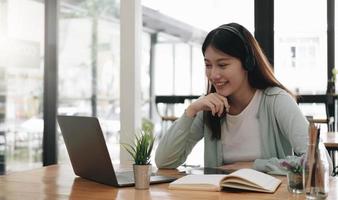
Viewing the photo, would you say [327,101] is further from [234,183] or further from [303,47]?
[234,183]

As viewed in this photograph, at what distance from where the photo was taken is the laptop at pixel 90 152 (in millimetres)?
1196

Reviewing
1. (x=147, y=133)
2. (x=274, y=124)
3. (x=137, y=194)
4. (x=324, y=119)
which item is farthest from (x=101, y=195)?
(x=324, y=119)

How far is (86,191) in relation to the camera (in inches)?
46.8

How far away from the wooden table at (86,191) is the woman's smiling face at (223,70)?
0.49 metres

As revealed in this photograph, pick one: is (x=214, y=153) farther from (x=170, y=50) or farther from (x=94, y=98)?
(x=170, y=50)

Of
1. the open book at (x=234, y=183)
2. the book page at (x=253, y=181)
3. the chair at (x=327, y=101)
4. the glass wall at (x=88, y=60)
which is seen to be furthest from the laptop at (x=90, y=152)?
the chair at (x=327, y=101)

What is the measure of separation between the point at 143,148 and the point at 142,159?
3cm

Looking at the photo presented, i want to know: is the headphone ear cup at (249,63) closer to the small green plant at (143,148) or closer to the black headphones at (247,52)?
the black headphones at (247,52)

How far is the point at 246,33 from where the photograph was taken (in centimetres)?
178

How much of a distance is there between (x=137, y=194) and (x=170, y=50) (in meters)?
5.36

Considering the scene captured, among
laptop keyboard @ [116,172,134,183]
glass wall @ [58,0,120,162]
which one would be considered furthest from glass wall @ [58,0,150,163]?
laptop keyboard @ [116,172,134,183]

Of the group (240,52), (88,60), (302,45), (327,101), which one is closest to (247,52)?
(240,52)

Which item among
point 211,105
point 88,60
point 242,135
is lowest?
point 242,135

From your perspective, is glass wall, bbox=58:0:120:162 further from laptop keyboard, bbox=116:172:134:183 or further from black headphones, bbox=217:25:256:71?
laptop keyboard, bbox=116:172:134:183
